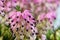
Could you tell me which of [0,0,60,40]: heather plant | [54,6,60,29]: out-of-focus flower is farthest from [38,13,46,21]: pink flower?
[54,6,60,29]: out-of-focus flower

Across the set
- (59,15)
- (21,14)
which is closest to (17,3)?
(21,14)

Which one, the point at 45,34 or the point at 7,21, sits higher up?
the point at 7,21

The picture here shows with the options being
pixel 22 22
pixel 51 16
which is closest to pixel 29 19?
pixel 22 22

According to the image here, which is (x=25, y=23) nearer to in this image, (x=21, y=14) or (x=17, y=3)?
(x=21, y=14)

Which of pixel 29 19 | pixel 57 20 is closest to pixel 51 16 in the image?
pixel 57 20

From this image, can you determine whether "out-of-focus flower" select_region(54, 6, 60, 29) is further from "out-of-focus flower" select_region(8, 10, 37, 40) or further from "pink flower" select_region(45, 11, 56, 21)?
"out-of-focus flower" select_region(8, 10, 37, 40)

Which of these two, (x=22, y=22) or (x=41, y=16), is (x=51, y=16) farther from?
(x=22, y=22)

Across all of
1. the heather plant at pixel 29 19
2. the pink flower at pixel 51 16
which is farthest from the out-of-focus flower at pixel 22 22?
the pink flower at pixel 51 16

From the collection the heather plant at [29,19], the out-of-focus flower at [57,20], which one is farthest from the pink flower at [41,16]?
the out-of-focus flower at [57,20]

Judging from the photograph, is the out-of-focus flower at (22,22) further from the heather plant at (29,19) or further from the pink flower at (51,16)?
the pink flower at (51,16)

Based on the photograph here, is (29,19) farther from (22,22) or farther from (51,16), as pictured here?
(51,16)

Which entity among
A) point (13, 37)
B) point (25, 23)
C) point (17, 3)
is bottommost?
point (13, 37)
